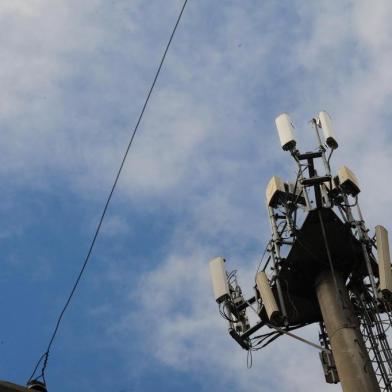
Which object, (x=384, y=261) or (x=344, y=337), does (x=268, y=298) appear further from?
(x=384, y=261)

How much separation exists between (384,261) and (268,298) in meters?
3.32

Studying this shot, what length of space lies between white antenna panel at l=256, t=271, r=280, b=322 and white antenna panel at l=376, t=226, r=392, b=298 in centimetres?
290

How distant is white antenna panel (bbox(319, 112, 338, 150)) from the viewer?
2036 cm

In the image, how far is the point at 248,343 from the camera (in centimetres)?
2102

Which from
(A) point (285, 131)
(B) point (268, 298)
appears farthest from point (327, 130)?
(B) point (268, 298)

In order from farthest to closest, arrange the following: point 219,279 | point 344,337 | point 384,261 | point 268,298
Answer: point 219,279, point 268,298, point 384,261, point 344,337

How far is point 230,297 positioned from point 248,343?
1.58 meters

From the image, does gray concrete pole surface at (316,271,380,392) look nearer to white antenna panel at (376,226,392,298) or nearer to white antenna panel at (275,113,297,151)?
white antenna panel at (376,226,392,298)

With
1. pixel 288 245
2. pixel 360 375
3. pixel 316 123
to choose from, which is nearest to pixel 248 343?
pixel 288 245

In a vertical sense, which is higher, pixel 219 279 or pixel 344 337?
pixel 219 279

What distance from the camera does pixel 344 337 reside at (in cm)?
1739

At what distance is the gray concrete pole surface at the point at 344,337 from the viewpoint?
16.5 metres

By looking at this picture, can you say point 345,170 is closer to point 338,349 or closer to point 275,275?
point 275,275

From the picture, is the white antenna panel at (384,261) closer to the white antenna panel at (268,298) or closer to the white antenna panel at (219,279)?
the white antenna panel at (268,298)
